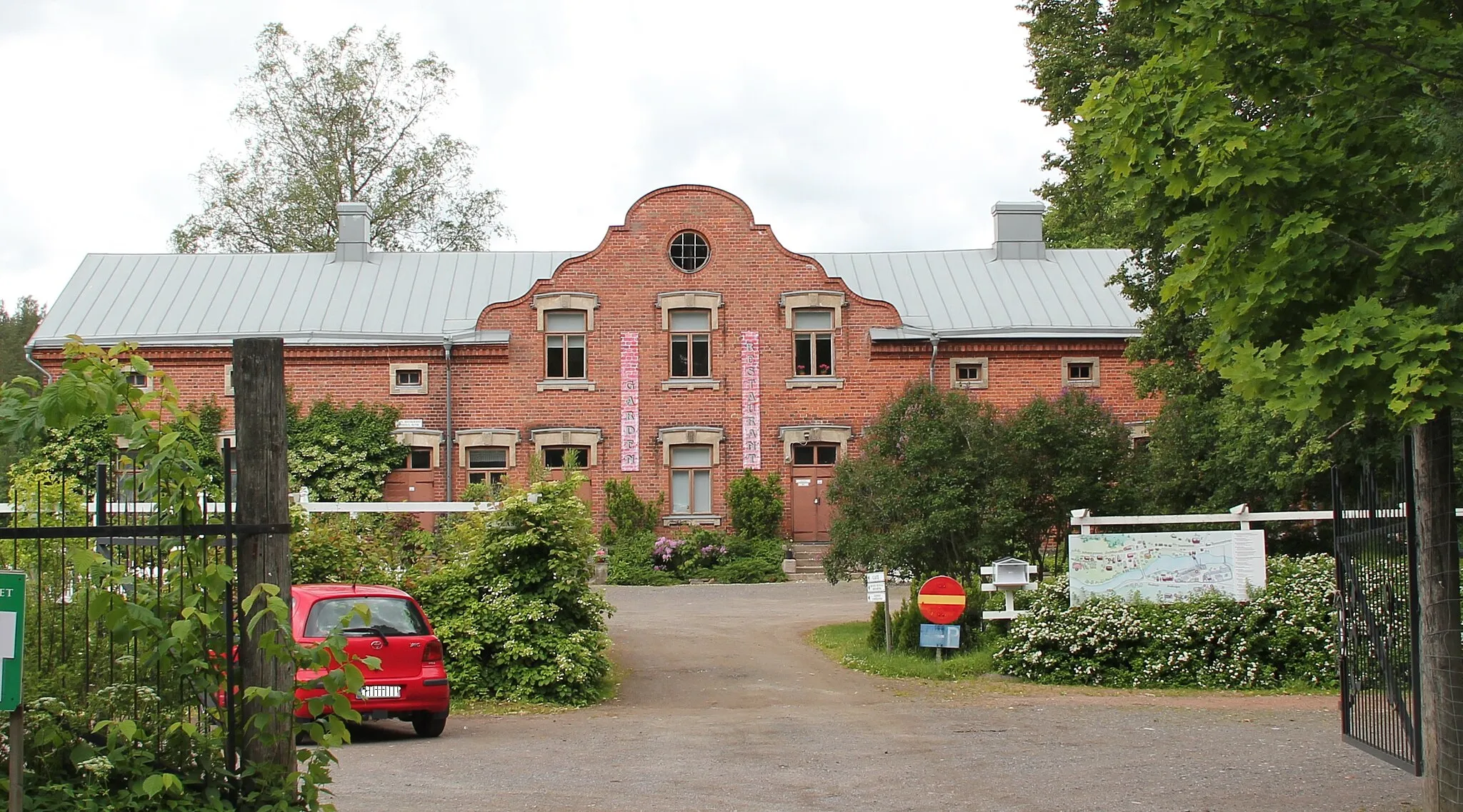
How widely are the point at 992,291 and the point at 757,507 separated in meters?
8.69

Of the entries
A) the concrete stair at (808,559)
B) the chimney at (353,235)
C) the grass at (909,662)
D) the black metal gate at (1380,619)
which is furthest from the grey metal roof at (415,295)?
the black metal gate at (1380,619)

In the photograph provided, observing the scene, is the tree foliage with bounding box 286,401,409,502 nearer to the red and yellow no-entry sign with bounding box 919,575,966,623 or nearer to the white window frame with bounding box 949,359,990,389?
the white window frame with bounding box 949,359,990,389

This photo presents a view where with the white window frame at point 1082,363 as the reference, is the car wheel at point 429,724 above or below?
below

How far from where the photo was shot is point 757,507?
32.9 meters

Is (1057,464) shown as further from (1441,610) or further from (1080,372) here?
(1080,372)

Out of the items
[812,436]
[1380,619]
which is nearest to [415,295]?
[812,436]

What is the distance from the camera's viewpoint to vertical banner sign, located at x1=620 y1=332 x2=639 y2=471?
111ft

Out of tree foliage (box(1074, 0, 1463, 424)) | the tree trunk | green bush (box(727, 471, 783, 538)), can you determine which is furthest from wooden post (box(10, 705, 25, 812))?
green bush (box(727, 471, 783, 538))

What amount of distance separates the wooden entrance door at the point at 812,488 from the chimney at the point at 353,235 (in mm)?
13155

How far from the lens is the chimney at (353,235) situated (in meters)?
37.5

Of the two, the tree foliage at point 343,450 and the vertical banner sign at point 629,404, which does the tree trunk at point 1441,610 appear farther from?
the tree foliage at point 343,450

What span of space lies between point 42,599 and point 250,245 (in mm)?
40594

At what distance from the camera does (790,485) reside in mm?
33719

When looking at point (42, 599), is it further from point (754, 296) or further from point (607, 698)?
point (754, 296)
